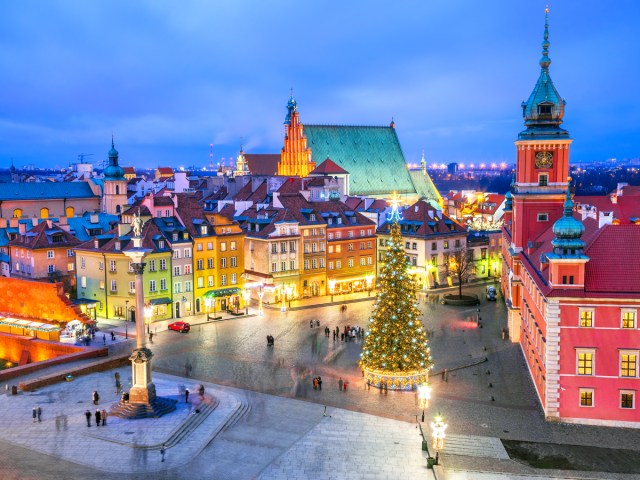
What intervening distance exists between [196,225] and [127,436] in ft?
114

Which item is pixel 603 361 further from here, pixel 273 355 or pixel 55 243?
pixel 55 243

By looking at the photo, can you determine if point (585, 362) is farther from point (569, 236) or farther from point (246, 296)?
point (246, 296)

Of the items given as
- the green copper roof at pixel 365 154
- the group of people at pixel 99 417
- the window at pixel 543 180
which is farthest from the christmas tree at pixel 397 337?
the green copper roof at pixel 365 154

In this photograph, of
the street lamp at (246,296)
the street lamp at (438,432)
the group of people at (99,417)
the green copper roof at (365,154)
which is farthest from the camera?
the green copper roof at (365,154)

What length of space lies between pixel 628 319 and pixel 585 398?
15.2 ft

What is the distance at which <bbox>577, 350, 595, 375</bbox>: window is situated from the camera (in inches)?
1464

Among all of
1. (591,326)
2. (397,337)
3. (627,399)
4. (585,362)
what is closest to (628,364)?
(627,399)

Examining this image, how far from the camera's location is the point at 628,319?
3675 cm

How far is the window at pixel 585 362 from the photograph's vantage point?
1464 inches

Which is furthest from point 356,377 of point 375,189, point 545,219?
point 375,189

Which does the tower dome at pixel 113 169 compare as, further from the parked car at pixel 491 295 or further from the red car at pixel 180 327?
the parked car at pixel 491 295

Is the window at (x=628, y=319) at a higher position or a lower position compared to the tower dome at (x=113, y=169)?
lower

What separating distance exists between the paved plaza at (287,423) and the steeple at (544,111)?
626 inches

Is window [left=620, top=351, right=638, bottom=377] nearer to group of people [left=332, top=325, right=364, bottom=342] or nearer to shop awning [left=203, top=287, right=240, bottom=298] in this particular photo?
group of people [left=332, top=325, right=364, bottom=342]
